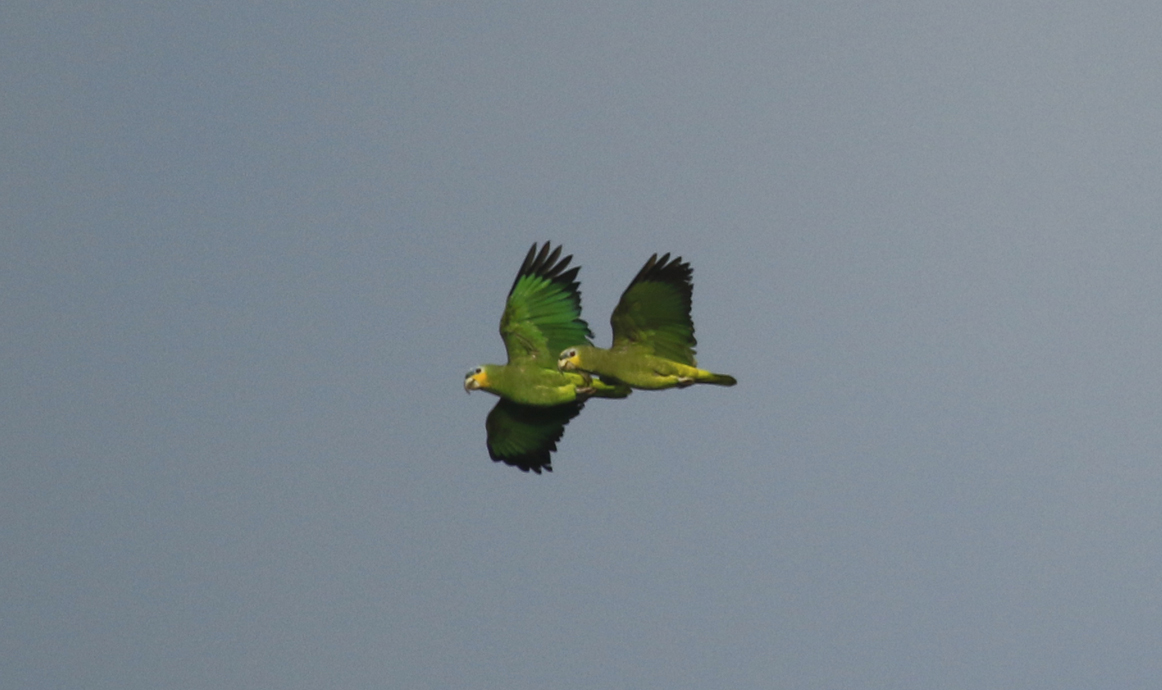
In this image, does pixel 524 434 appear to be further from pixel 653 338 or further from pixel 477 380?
pixel 653 338

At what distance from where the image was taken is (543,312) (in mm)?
34312

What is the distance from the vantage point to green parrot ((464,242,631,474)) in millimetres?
33594

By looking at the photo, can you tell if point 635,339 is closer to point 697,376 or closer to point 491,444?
point 697,376

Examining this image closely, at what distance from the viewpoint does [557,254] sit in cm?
3459

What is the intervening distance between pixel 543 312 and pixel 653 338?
289cm

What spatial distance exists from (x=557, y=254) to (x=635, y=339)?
3136mm

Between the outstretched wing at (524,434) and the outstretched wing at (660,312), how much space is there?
3.34 meters

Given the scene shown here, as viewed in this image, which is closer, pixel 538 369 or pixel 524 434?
pixel 538 369

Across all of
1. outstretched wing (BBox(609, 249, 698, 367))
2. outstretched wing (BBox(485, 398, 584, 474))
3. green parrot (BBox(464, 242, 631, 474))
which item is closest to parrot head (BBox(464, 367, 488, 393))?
green parrot (BBox(464, 242, 631, 474))

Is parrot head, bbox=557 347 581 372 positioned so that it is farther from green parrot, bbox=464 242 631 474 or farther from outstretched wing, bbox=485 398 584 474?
outstretched wing, bbox=485 398 584 474

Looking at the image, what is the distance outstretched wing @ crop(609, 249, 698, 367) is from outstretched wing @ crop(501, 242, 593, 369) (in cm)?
202

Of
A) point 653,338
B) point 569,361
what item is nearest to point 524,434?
point 569,361

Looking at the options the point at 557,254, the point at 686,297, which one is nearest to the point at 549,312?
the point at 557,254

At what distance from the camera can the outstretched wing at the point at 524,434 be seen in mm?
35375
